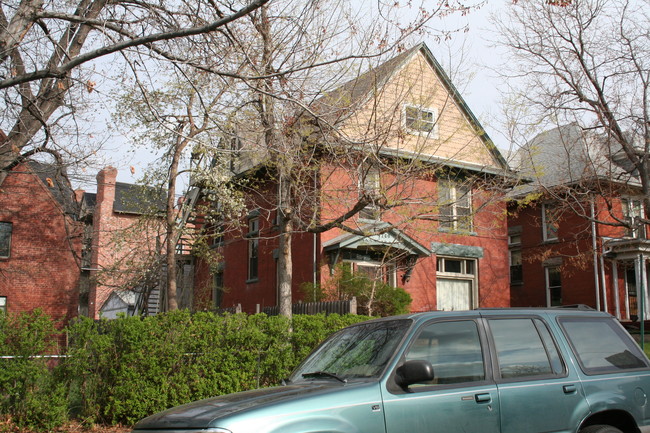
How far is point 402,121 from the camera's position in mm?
14008

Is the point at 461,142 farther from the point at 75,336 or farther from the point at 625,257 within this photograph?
the point at 75,336

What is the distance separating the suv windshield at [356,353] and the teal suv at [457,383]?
13mm

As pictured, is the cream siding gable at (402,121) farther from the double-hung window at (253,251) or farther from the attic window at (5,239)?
the attic window at (5,239)

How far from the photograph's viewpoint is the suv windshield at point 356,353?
5.22 m

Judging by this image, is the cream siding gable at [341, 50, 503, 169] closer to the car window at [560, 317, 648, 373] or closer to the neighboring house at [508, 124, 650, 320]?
the neighboring house at [508, 124, 650, 320]

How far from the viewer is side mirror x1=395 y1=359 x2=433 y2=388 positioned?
15.7ft

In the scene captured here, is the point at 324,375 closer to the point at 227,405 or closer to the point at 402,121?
the point at 227,405

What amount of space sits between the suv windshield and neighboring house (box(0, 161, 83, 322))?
2198cm

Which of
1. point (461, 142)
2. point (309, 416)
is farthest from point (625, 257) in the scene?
point (309, 416)

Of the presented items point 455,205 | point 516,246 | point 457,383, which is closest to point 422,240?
point 455,205

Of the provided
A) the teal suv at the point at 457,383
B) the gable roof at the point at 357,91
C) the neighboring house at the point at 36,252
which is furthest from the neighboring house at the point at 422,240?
the teal suv at the point at 457,383

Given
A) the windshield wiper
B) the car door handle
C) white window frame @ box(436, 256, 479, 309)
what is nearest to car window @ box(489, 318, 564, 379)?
the car door handle

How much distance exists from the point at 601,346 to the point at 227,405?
12.1 feet

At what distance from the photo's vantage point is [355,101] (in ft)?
41.8
